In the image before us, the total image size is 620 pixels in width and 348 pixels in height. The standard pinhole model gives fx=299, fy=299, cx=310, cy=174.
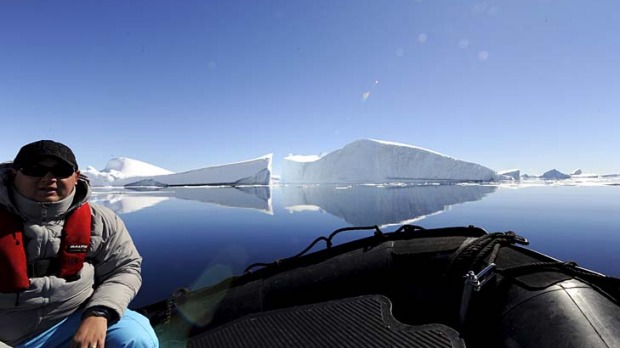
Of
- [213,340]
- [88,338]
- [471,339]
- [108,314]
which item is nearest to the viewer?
[88,338]

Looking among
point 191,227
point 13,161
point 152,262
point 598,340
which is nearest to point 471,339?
point 598,340

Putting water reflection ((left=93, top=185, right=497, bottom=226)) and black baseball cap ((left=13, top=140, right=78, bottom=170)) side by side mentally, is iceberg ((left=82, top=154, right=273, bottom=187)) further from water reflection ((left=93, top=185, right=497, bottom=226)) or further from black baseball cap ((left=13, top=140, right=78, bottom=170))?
black baseball cap ((left=13, top=140, right=78, bottom=170))

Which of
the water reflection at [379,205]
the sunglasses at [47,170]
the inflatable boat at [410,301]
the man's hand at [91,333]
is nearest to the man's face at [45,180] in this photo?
the sunglasses at [47,170]

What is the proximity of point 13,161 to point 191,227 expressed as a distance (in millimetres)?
9640

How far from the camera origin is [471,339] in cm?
174

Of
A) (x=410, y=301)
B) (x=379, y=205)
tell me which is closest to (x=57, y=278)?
(x=410, y=301)

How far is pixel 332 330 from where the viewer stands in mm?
1827

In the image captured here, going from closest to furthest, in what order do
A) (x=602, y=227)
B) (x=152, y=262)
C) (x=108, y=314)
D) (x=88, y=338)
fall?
(x=88, y=338) < (x=108, y=314) < (x=152, y=262) < (x=602, y=227)

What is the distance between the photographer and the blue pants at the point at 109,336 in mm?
1285

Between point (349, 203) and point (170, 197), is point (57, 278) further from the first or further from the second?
point (170, 197)

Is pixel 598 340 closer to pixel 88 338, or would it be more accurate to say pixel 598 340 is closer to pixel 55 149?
pixel 88 338

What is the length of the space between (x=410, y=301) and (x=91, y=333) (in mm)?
1942

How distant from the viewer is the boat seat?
1.64 metres

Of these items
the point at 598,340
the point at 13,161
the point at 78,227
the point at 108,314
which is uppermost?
the point at 13,161
